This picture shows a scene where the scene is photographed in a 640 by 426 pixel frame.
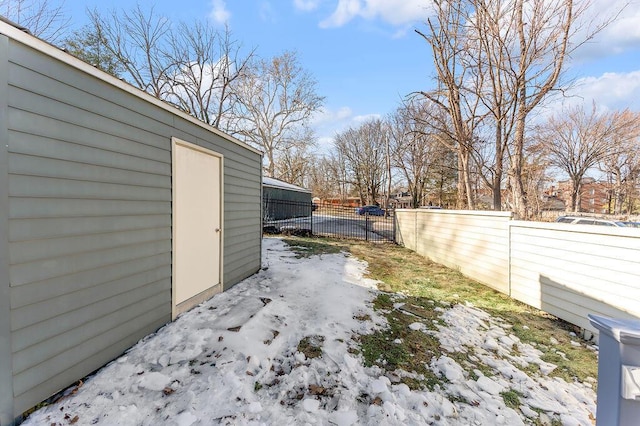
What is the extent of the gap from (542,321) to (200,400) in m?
4.25

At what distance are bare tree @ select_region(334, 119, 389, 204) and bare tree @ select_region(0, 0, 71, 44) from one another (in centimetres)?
2565

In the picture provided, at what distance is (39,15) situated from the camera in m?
8.88

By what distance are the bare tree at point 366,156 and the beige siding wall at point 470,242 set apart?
23743mm

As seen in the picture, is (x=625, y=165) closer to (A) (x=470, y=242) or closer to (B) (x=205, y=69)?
(A) (x=470, y=242)

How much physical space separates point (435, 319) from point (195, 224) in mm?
3396

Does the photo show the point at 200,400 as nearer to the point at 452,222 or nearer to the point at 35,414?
the point at 35,414

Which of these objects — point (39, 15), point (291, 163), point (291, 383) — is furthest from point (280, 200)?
point (291, 383)

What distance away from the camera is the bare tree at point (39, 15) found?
8.16m

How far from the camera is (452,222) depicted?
6.23 meters

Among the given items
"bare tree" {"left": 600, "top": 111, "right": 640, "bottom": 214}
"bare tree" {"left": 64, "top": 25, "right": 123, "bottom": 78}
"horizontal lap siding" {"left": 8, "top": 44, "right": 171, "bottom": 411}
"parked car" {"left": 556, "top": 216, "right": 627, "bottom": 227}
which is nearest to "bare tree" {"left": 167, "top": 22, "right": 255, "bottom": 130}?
"bare tree" {"left": 64, "top": 25, "right": 123, "bottom": 78}

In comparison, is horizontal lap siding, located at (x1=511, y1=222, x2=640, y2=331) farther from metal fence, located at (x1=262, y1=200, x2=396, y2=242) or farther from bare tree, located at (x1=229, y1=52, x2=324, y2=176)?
bare tree, located at (x1=229, y1=52, x2=324, y2=176)

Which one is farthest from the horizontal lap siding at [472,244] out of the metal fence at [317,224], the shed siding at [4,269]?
the shed siding at [4,269]

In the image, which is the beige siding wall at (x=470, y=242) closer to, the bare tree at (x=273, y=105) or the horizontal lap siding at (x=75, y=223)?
the horizontal lap siding at (x=75, y=223)

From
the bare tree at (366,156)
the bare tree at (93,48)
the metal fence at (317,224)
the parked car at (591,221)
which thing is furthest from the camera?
the bare tree at (366,156)
